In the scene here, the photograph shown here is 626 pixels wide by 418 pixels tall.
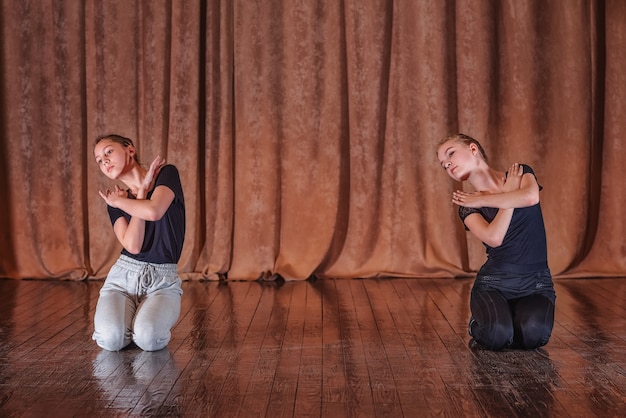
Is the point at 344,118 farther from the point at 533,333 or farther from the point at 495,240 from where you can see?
the point at 533,333

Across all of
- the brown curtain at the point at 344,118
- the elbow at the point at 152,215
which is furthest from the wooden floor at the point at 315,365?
the brown curtain at the point at 344,118

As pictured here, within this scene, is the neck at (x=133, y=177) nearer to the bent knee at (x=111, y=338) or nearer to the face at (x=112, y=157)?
the face at (x=112, y=157)

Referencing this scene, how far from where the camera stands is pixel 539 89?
521cm

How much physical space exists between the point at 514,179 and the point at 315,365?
992 mm

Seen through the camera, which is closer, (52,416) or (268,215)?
(52,416)

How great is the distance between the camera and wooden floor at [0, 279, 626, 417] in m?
2.25

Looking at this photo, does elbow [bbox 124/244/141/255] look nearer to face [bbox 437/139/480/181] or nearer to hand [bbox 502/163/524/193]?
face [bbox 437/139/480/181]

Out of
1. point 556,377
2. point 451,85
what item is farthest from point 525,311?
point 451,85

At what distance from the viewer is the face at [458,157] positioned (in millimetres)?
3033

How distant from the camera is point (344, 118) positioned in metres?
5.27

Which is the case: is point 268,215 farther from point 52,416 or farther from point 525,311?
point 52,416

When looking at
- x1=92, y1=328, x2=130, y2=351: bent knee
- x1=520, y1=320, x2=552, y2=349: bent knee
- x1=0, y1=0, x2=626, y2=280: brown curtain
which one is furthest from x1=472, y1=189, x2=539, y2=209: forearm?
x1=0, y1=0, x2=626, y2=280: brown curtain

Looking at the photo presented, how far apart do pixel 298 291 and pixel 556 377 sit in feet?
7.27

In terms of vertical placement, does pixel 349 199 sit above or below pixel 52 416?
above
